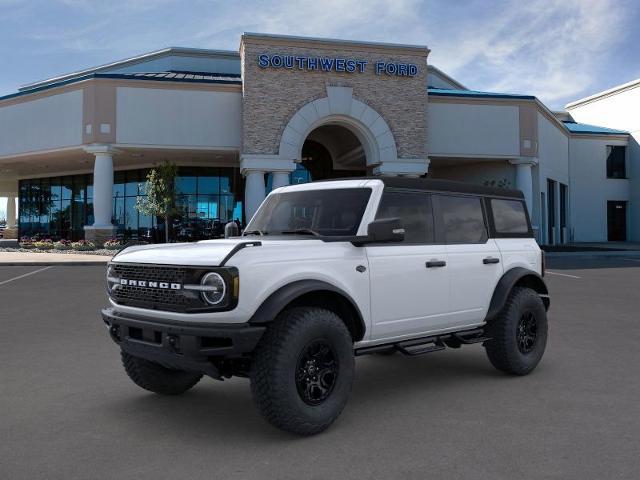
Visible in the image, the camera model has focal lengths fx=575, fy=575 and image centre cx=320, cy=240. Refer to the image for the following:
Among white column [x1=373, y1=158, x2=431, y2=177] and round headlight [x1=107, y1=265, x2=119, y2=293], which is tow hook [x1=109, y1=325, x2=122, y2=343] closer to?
round headlight [x1=107, y1=265, x2=119, y2=293]

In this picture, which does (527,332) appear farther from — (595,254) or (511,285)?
(595,254)

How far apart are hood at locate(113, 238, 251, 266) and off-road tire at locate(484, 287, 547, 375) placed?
2906 mm

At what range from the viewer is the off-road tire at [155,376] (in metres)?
5.05

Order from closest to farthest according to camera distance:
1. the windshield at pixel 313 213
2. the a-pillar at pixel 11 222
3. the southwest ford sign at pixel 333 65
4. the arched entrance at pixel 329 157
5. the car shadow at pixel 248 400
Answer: the car shadow at pixel 248 400 → the windshield at pixel 313 213 → the southwest ford sign at pixel 333 65 → the arched entrance at pixel 329 157 → the a-pillar at pixel 11 222

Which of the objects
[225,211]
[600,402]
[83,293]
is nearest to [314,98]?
[225,211]

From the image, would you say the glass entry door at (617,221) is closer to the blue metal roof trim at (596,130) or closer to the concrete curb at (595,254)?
the blue metal roof trim at (596,130)

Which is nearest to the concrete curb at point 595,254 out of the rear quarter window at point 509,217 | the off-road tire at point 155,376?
the rear quarter window at point 509,217

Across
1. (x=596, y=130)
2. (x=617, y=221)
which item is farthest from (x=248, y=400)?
(x=617, y=221)

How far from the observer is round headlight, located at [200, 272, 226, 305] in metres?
3.97

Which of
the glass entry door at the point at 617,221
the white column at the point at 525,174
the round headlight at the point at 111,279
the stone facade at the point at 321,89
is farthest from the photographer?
the glass entry door at the point at 617,221

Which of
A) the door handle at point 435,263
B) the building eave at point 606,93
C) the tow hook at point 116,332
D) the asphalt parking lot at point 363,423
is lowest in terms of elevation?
the asphalt parking lot at point 363,423

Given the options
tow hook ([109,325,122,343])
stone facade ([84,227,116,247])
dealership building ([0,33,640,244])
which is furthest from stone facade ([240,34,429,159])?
tow hook ([109,325,122,343])

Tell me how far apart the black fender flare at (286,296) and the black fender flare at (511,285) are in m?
1.90

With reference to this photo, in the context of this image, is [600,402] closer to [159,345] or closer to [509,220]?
[509,220]
